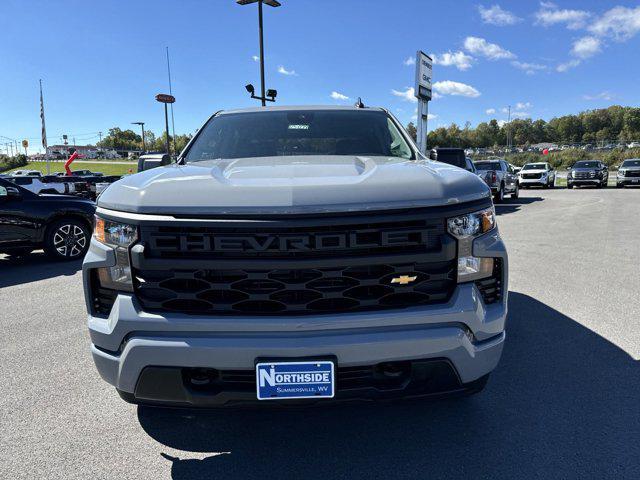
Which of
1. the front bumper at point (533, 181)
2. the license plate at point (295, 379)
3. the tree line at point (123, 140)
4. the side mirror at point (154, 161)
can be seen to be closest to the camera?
the license plate at point (295, 379)

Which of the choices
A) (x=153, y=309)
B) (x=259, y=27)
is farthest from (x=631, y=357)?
(x=259, y=27)

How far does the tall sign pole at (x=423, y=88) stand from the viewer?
53.5 ft

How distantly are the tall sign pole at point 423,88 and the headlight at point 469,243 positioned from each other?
14.3m

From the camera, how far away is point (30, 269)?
7312mm

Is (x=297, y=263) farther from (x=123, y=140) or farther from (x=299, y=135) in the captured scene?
(x=123, y=140)

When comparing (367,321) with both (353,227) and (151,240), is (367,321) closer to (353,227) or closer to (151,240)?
(353,227)

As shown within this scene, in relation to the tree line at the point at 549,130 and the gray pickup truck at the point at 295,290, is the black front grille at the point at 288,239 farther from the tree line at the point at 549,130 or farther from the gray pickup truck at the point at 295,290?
the tree line at the point at 549,130

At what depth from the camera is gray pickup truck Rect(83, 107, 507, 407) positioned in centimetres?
196

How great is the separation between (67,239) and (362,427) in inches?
271

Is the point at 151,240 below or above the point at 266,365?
above

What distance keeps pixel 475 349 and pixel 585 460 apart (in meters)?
0.88

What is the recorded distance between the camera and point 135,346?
6.62 ft

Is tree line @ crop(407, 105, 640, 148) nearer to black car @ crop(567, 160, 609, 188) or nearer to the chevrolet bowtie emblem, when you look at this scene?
black car @ crop(567, 160, 609, 188)

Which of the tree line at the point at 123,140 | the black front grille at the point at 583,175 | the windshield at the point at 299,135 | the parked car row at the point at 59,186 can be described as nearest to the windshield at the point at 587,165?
the black front grille at the point at 583,175
